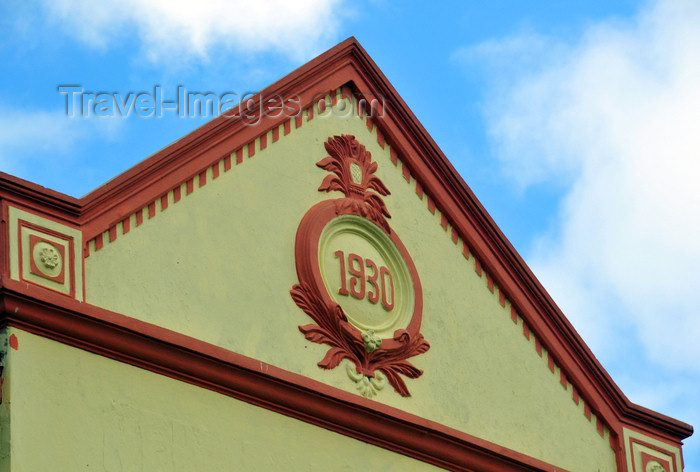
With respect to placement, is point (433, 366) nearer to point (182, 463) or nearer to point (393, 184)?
point (393, 184)

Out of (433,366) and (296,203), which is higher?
(296,203)

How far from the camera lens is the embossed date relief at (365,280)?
18.6m

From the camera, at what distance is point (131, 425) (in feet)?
52.6

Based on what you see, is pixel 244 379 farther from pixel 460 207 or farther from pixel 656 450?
pixel 656 450

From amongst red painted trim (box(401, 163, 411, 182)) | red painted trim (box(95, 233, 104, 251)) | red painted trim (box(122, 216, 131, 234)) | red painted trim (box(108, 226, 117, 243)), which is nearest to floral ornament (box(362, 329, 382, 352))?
red painted trim (box(401, 163, 411, 182))

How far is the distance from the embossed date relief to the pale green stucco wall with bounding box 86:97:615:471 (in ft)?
1.97

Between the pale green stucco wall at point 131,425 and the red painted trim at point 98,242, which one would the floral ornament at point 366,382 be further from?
the red painted trim at point 98,242

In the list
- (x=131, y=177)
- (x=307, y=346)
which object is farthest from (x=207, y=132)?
(x=307, y=346)

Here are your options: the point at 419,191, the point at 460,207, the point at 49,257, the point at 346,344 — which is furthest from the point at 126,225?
the point at 460,207

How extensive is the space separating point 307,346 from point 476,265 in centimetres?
329

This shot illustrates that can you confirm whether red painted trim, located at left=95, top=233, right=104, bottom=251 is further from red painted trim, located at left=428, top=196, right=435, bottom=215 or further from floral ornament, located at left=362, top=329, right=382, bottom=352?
red painted trim, located at left=428, top=196, right=435, bottom=215

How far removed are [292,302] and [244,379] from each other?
1.27 meters

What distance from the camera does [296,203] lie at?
1853cm

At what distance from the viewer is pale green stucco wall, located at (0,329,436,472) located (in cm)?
1530
